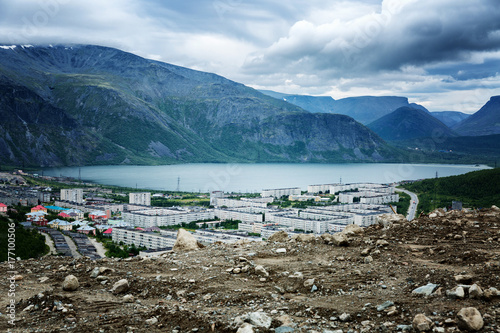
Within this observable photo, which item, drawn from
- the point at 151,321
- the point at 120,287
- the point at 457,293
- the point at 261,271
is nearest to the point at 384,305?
the point at 457,293

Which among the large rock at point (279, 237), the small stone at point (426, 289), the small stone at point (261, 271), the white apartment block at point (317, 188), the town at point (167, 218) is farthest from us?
the white apartment block at point (317, 188)

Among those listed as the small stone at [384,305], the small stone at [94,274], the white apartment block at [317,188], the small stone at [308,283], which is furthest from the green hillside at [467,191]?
the small stone at [94,274]

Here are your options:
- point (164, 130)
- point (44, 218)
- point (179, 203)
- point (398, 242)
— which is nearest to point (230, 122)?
point (164, 130)

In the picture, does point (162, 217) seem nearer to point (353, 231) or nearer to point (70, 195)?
point (70, 195)

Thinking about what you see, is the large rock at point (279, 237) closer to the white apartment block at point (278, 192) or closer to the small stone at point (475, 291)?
the small stone at point (475, 291)

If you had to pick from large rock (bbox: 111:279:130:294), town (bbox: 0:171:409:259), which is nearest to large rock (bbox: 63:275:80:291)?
large rock (bbox: 111:279:130:294)

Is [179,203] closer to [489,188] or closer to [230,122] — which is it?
[489,188]
